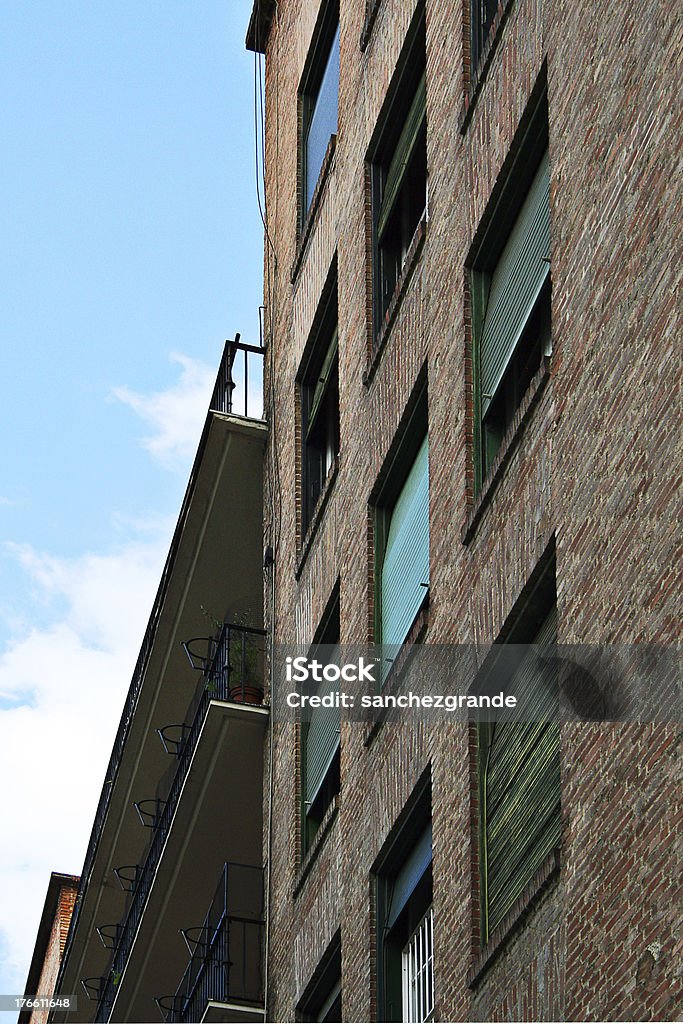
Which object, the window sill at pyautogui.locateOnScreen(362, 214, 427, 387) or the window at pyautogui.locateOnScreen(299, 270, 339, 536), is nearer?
the window sill at pyautogui.locateOnScreen(362, 214, 427, 387)

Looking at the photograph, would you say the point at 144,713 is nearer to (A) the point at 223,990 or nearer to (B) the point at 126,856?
(B) the point at 126,856

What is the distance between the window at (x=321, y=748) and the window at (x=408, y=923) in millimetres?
2644

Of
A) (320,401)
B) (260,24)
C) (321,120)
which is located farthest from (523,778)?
(260,24)

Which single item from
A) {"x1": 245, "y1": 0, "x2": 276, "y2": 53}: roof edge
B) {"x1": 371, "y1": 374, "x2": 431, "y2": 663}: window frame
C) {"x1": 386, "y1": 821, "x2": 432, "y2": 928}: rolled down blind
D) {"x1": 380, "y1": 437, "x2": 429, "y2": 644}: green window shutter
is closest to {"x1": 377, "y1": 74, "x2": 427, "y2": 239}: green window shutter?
{"x1": 371, "y1": 374, "x2": 431, "y2": 663}: window frame

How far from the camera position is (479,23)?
620 inches

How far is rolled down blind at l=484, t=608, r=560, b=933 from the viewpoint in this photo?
11789mm

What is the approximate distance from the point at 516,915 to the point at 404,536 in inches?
211

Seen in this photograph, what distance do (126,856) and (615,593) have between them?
1846 centimetres

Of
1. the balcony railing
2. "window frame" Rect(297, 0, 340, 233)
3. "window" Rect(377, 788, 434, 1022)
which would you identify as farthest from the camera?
"window frame" Rect(297, 0, 340, 233)

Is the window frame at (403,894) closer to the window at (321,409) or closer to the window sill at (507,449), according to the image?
the window sill at (507,449)

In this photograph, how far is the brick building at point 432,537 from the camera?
10.4 m

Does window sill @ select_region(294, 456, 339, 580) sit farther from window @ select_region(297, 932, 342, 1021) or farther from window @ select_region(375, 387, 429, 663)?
window @ select_region(297, 932, 342, 1021)

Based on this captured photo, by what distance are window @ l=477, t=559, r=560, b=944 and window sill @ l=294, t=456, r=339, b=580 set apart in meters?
6.20

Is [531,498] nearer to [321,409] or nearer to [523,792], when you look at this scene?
[523,792]
